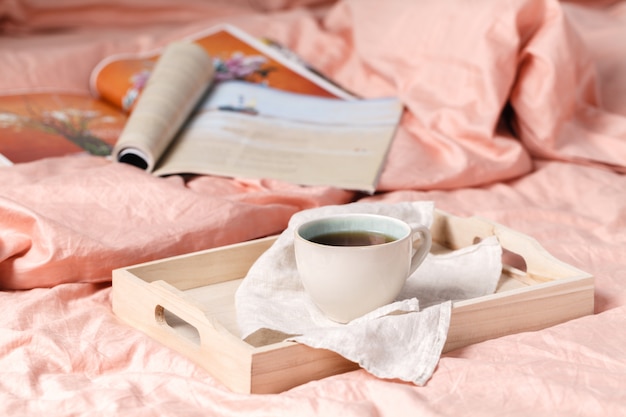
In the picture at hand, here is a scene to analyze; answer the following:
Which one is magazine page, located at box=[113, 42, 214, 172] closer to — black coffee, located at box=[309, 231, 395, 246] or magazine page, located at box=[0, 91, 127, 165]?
Result: magazine page, located at box=[0, 91, 127, 165]

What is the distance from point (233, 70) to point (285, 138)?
0.80ft

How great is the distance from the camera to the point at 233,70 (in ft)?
4.49

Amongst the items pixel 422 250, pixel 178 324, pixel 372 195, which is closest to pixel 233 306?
pixel 178 324

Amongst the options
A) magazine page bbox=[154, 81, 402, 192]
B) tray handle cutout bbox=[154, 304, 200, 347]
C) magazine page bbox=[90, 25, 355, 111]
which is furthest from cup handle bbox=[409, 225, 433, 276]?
magazine page bbox=[90, 25, 355, 111]

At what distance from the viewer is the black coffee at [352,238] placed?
27.1 inches

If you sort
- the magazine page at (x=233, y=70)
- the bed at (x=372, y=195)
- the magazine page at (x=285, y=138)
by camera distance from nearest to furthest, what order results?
the bed at (x=372, y=195) < the magazine page at (x=285, y=138) < the magazine page at (x=233, y=70)

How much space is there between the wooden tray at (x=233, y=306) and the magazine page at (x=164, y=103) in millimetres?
326

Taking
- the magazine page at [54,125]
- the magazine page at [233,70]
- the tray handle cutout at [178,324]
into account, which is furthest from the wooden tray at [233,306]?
the magazine page at [233,70]

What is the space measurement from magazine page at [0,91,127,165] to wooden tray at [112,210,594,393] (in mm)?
398

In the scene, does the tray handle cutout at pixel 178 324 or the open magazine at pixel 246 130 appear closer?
the tray handle cutout at pixel 178 324

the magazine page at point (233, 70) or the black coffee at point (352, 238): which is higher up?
the black coffee at point (352, 238)

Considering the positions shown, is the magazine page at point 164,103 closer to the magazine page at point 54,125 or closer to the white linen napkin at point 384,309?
the magazine page at point 54,125

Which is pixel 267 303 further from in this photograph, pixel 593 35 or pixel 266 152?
pixel 593 35

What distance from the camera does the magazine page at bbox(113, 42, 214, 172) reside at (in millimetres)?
1086
